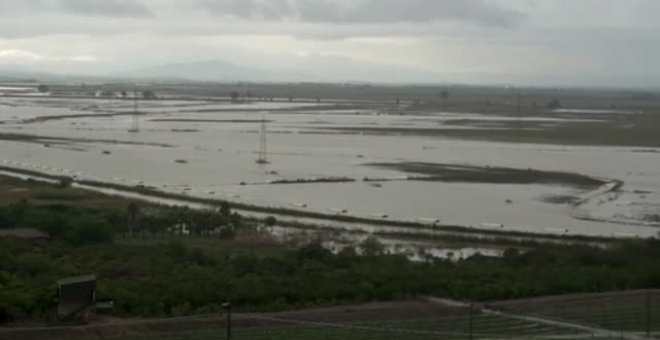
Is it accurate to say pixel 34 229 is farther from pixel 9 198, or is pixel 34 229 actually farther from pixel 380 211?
pixel 380 211

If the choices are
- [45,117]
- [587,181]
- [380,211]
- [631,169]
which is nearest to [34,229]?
[380,211]

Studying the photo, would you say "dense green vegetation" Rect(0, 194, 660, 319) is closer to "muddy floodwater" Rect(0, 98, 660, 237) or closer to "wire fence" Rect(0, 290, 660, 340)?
"wire fence" Rect(0, 290, 660, 340)

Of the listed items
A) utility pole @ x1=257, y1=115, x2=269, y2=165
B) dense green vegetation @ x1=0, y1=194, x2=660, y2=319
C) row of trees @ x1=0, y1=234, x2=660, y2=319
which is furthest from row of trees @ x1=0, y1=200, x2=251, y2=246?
utility pole @ x1=257, y1=115, x2=269, y2=165

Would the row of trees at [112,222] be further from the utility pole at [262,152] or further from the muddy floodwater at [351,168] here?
the utility pole at [262,152]

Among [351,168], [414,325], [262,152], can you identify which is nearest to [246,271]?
[414,325]

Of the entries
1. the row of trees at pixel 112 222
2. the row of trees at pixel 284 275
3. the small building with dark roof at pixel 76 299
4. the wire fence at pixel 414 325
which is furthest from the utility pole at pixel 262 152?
the small building with dark roof at pixel 76 299

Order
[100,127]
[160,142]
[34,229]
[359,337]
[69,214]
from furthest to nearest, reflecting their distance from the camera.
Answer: [100,127], [160,142], [69,214], [34,229], [359,337]

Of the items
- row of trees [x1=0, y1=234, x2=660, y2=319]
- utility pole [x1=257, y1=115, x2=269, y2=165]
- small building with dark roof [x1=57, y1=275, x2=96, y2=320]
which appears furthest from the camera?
utility pole [x1=257, y1=115, x2=269, y2=165]
